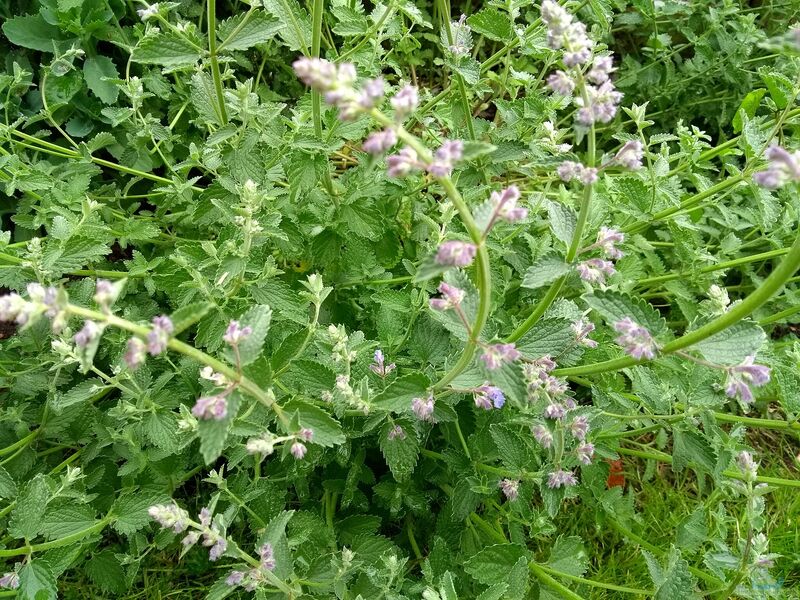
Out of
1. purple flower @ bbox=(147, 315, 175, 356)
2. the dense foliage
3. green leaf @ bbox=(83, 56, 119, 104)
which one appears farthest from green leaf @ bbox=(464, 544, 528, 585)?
green leaf @ bbox=(83, 56, 119, 104)

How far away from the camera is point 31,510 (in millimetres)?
1945

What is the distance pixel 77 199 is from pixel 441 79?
8.25 ft

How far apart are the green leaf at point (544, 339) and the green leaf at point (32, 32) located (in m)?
3.02

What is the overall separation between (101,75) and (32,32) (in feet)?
1.30

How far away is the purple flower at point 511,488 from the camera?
2.05 metres

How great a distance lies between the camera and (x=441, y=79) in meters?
4.36

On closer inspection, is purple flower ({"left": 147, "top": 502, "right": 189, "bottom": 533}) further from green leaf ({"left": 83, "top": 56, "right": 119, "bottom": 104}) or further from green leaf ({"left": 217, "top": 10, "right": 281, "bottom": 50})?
green leaf ({"left": 83, "top": 56, "right": 119, "bottom": 104})

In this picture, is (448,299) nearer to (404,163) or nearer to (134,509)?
(404,163)

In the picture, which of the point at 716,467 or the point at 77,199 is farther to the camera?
the point at 77,199

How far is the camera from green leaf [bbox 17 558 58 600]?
194 centimetres

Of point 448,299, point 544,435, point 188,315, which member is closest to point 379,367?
point 544,435

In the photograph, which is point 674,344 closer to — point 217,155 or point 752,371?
point 752,371

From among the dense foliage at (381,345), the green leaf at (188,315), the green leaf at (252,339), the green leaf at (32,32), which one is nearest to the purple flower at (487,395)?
the dense foliage at (381,345)

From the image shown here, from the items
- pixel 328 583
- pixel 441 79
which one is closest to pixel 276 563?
pixel 328 583
